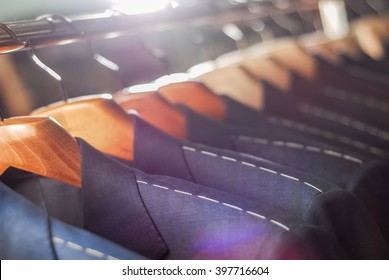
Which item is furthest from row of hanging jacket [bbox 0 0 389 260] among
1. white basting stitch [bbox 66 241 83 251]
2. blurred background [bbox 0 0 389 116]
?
blurred background [bbox 0 0 389 116]

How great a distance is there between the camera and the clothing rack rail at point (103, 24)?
0.60 m

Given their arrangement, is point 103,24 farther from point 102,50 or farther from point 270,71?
point 102,50

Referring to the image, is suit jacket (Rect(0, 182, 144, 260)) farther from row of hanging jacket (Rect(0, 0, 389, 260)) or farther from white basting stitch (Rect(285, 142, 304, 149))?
white basting stitch (Rect(285, 142, 304, 149))

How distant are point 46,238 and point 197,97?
0.46m

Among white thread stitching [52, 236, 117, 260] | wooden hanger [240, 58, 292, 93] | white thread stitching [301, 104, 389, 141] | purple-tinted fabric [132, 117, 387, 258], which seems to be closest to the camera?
white thread stitching [52, 236, 117, 260]

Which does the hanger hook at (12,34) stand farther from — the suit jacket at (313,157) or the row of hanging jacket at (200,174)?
the suit jacket at (313,157)

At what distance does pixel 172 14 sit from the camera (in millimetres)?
875

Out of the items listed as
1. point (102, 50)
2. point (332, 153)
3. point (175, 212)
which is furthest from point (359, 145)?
point (102, 50)

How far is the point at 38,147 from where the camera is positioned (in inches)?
22.6

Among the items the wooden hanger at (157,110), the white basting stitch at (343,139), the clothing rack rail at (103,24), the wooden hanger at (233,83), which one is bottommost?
the white basting stitch at (343,139)

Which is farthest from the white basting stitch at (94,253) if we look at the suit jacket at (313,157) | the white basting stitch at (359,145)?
the white basting stitch at (359,145)

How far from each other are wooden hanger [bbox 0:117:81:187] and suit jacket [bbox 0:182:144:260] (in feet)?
0.35

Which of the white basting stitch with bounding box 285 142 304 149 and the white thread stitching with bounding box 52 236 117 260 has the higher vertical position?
the white basting stitch with bounding box 285 142 304 149

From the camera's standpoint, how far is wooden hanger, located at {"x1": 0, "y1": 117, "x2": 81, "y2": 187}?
0.56 m
